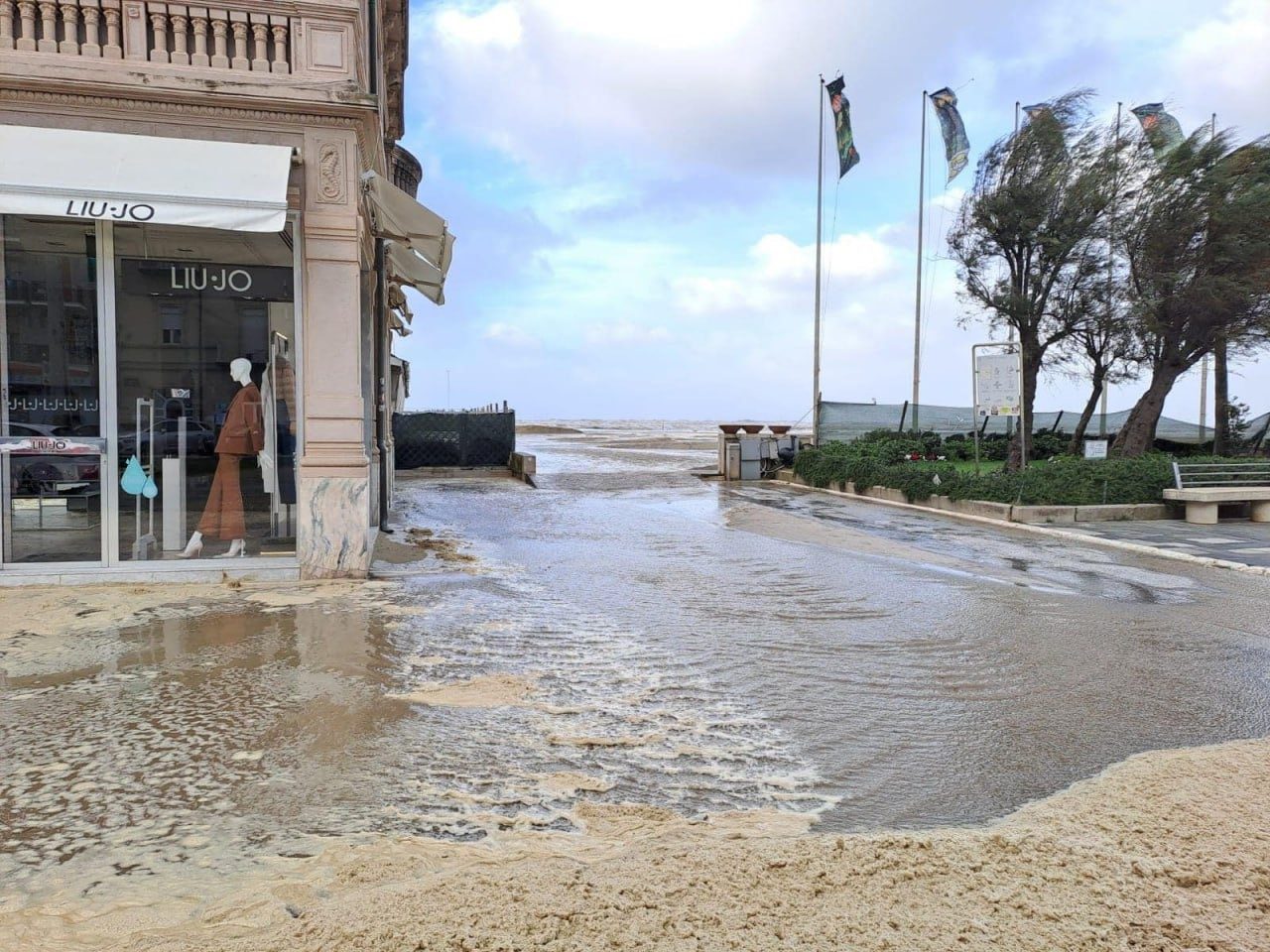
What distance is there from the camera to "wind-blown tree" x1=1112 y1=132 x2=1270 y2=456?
19.6 m

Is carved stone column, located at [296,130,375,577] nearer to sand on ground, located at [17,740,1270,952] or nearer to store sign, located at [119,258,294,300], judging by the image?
store sign, located at [119,258,294,300]

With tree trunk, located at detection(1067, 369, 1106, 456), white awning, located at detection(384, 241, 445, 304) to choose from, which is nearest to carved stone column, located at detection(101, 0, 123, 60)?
white awning, located at detection(384, 241, 445, 304)

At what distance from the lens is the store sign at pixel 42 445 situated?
7.84 meters

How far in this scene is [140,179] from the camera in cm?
740

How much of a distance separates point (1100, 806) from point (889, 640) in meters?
2.93

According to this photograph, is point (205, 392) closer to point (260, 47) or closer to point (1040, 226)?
point (260, 47)

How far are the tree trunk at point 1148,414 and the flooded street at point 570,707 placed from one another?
14828mm

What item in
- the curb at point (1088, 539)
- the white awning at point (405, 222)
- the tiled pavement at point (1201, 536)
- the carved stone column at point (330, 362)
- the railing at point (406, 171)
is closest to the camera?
the carved stone column at point (330, 362)

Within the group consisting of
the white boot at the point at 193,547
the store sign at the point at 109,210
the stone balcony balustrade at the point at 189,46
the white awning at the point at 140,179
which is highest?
the stone balcony balustrade at the point at 189,46

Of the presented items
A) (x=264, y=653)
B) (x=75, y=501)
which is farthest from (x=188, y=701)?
(x=75, y=501)

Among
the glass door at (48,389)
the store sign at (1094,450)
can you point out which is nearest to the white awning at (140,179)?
the glass door at (48,389)

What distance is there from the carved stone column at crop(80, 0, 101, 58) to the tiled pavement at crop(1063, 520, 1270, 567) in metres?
12.6

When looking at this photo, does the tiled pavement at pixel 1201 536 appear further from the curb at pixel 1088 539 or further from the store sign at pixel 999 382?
the store sign at pixel 999 382

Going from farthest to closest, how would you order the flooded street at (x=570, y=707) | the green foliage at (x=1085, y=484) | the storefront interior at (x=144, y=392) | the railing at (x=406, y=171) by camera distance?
1. the railing at (x=406, y=171)
2. the green foliage at (x=1085, y=484)
3. the storefront interior at (x=144, y=392)
4. the flooded street at (x=570, y=707)
